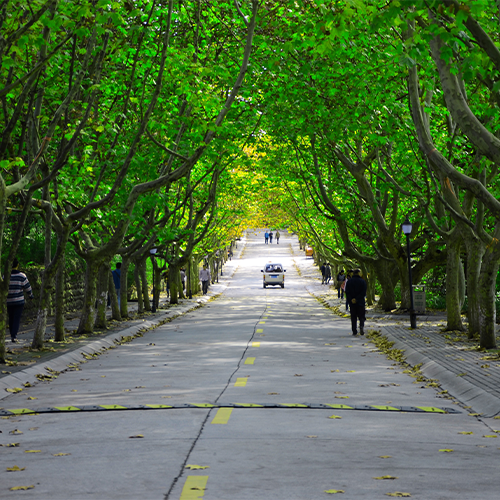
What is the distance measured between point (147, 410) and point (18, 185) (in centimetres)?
568

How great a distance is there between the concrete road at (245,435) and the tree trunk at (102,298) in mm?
7267

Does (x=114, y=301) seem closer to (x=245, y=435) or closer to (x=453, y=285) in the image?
(x=453, y=285)

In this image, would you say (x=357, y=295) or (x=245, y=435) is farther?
(x=357, y=295)

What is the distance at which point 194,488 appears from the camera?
550 cm

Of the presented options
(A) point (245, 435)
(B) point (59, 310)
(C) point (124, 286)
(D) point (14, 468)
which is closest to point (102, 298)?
(C) point (124, 286)

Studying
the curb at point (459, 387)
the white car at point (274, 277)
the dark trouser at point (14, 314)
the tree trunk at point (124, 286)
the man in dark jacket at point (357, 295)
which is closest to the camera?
the curb at point (459, 387)

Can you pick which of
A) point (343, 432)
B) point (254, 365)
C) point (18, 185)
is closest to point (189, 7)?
point (18, 185)

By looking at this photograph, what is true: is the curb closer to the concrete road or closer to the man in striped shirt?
the concrete road

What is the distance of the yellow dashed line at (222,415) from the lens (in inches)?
323

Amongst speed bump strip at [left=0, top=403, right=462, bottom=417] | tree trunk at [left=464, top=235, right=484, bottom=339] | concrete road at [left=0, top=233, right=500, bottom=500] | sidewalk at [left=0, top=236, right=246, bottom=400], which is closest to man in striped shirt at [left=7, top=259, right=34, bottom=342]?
sidewalk at [left=0, top=236, right=246, bottom=400]

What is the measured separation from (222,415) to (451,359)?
22.0 ft

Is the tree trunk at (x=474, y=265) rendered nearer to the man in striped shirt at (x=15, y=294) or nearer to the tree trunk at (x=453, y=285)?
the tree trunk at (x=453, y=285)

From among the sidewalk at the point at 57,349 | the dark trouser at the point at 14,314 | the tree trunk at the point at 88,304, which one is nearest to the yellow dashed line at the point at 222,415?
the sidewalk at the point at 57,349

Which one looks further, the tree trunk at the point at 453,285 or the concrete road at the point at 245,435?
the tree trunk at the point at 453,285
